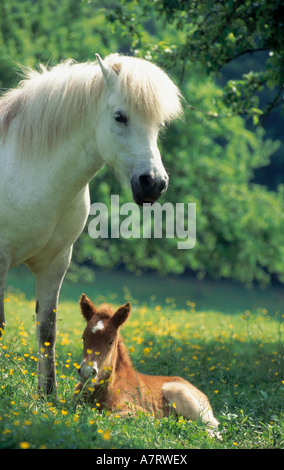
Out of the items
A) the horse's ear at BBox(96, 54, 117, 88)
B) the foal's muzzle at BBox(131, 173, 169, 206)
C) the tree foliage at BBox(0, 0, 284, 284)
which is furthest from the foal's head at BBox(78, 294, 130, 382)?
the tree foliage at BBox(0, 0, 284, 284)

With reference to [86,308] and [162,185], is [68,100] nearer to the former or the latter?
[162,185]

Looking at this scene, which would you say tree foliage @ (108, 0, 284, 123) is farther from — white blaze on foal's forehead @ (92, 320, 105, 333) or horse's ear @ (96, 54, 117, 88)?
white blaze on foal's forehead @ (92, 320, 105, 333)

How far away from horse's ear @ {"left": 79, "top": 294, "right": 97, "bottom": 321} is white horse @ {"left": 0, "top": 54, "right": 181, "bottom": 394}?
47 centimetres

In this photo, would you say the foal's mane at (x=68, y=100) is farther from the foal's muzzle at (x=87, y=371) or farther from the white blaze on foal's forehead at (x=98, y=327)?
the foal's muzzle at (x=87, y=371)

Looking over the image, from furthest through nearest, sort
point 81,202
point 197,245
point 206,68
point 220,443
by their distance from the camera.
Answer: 1. point 197,245
2. point 206,68
3. point 81,202
4. point 220,443

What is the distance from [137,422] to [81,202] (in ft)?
5.61

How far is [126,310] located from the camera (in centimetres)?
430

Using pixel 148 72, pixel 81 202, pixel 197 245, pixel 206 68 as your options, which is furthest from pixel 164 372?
pixel 197 245

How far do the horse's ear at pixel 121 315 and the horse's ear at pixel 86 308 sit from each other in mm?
225

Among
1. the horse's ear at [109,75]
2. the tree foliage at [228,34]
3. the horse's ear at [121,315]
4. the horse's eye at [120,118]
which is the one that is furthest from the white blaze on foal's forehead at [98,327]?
the tree foliage at [228,34]

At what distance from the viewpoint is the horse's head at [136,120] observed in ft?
12.6

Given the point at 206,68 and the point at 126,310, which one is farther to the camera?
the point at 206,68

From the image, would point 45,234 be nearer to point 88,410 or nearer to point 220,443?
point 88,410

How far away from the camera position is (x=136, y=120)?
4.04 meters
